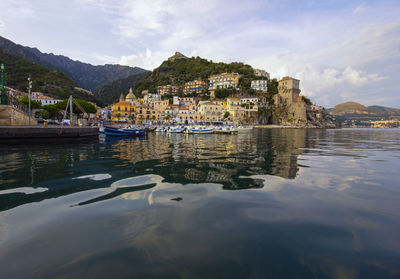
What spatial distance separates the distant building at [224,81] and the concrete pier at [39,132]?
86.5m

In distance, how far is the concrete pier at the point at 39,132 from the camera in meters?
17.8

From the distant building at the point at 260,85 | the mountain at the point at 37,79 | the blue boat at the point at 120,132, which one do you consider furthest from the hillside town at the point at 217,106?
the blue boat at the point at 120,132

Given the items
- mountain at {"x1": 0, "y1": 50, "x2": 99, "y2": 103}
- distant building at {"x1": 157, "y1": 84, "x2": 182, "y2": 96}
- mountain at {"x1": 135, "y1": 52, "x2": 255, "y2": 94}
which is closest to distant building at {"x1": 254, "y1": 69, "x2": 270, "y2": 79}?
mountain at {"x1": 135, "y1": 52, "x2": 255, "y2": 94}

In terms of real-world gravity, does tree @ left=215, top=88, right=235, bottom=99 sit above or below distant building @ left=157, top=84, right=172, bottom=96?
below

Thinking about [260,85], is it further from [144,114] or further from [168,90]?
[144,114]

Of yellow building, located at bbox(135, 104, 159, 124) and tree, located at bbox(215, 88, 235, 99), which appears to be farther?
tree, located at bbox(215, 88, 235, 99)

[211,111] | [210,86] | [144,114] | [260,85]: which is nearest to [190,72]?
[210,86]

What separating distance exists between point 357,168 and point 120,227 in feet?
31.9

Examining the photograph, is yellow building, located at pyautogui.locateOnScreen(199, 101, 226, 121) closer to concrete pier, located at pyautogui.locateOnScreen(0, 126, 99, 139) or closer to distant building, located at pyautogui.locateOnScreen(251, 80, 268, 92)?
distant building, located at pyautogui.locateOnScreen(251, 80, 268, 92)

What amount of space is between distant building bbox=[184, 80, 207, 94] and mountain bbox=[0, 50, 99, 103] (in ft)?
196

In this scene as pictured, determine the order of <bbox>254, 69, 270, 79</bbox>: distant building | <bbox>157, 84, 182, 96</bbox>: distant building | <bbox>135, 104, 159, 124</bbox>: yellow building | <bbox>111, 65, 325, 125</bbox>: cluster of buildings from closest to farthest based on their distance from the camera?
<bbox>135, 104, 159, 124</bbox>: yellow building < <bbox>111, 65, 325, 125</bbox>: cluster of buildings < <bbox>157, 84, 182, 96</bbox>: distant building < <bbox>254, 69, 270, 79</bbox>: distant building

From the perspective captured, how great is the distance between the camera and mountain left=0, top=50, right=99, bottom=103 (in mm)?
91438

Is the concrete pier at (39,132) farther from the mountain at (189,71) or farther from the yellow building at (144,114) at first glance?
the mountain at (189,71)

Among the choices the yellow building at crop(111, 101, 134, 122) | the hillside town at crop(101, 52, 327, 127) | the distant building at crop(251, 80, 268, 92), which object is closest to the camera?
the yellow building at crop(111, 101, 134, 122)
